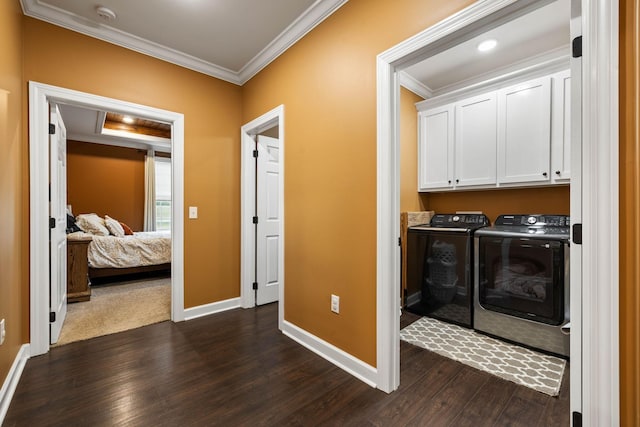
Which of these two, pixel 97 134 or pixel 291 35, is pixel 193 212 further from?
pixel 97 134

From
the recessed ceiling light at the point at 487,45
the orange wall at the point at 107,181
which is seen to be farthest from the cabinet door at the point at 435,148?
the orange wall at the point at 107,181

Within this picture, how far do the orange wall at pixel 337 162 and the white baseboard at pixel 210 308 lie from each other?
956 millimetres

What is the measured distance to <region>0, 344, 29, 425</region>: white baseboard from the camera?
1548 mm

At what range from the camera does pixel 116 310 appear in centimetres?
314

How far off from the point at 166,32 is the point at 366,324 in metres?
2.96

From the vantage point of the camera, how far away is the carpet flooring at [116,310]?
103 inches

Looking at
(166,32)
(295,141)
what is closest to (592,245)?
(295,141)

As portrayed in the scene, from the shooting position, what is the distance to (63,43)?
7.52 ft

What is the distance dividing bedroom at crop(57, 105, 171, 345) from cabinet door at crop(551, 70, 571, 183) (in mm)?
4037

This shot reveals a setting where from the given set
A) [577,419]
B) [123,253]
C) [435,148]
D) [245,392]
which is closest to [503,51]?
[435,148]

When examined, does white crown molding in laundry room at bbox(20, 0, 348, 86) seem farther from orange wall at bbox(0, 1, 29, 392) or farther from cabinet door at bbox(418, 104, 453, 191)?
cabinet door at bbox(418, 104, 453, 191)

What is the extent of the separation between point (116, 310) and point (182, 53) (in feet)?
9.41

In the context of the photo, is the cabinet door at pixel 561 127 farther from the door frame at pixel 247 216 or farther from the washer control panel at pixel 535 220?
the door frame at pixel 247 216

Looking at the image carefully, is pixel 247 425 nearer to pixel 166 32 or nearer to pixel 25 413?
pixel 25 413
